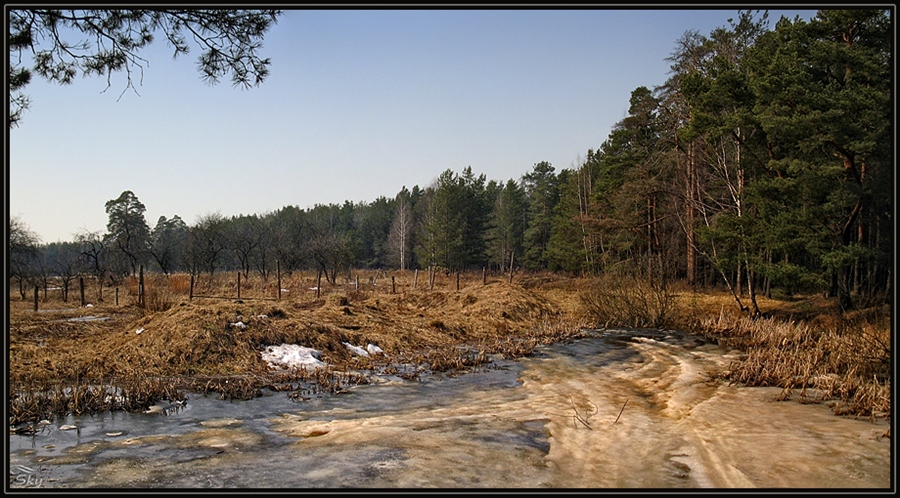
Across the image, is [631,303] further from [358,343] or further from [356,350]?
[356,350]

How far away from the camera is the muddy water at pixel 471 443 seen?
4.88 metres

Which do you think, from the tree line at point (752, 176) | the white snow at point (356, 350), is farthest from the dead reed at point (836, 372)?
the white snow at point (356, 350)

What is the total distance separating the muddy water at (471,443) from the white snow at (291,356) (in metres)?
2.01

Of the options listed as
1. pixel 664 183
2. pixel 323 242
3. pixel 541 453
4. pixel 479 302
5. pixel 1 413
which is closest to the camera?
pixel 1 413

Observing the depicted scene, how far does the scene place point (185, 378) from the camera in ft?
30.2

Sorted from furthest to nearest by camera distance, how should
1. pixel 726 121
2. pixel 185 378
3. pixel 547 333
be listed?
1. pixel 726 121
2. pixel 547 333
3. pixel 185 378

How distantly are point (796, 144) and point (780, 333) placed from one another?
7021mm

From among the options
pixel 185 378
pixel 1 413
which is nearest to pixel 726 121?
pixel 185 378

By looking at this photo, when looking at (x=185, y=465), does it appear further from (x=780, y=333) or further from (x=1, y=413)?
(x=780, y=333)

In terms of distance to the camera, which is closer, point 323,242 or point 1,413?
point 1,413

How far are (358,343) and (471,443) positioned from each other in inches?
287

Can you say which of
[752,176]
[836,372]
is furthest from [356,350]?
[752,176]

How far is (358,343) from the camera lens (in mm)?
12922

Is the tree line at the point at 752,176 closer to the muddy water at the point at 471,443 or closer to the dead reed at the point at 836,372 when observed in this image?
the dead reed at the point at 836,372
